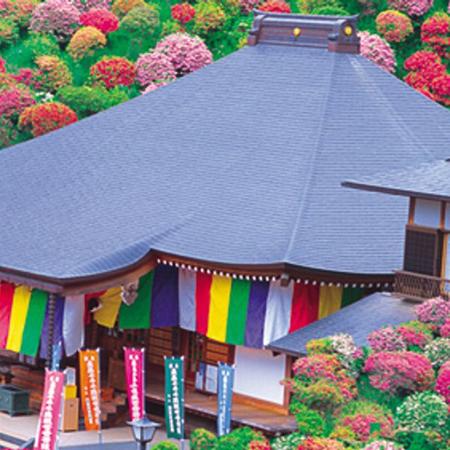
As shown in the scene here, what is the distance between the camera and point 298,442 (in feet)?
110

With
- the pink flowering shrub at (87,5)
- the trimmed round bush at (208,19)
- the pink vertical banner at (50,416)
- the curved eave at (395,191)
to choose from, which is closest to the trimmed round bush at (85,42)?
the pink flowering shrub at (87,5)

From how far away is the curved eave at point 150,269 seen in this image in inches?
1603

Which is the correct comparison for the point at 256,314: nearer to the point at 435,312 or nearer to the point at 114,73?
the point at 435,312

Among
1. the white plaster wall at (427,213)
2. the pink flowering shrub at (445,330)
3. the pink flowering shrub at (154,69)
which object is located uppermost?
the white plaster wall at (427,213)

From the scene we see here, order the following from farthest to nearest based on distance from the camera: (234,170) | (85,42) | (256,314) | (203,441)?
(85,42)
(234,170)
(256,314)
(203,441)

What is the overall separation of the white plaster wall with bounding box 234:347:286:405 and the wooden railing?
11.8 ft

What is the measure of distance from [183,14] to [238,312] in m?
29.6

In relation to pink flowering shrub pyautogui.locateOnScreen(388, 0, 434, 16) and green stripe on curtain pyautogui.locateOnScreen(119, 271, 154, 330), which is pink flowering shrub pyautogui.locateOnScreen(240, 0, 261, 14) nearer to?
pink flowering shrub pyautogui.locateOnScreen(388, 0, 434, 16)

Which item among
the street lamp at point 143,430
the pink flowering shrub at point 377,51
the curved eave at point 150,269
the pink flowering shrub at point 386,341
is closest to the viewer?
the street lamp at point 143,430

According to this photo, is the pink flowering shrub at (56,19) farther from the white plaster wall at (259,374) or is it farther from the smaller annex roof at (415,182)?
the smaller annex roof at (415,182)

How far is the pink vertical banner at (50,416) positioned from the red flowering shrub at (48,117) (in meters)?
23.9

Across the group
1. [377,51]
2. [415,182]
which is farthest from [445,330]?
[377,51]

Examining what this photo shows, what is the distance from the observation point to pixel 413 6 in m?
66.0

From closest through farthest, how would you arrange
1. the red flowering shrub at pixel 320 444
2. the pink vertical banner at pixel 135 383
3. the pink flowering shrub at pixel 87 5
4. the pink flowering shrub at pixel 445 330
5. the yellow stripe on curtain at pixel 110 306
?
the red flowering shrub at pixel 320 444 < the pink flowering shrub at pixel 445 330 < the pink vertical banner at pixel 135 383 < the yellow stripe on curtain at pixel 110 306 < the pink flowering shrub at pixel 87 5
